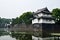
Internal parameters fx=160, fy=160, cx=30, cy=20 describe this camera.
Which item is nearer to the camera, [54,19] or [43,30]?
[43,30]

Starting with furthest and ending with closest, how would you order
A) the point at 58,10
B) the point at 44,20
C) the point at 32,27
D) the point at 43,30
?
the point at 58,10, the point at 44,20, the point at 32,27, the point at 43,30

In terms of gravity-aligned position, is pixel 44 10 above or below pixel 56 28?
above

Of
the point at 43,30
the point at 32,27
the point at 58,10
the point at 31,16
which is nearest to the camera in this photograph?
the point at 43,30

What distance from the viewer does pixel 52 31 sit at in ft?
108

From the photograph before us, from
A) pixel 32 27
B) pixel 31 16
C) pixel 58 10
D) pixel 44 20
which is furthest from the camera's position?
pixel 31 16

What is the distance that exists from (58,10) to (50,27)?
46.8 feet

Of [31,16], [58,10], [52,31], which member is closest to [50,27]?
[52,31]

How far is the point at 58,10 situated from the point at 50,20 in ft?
18.3

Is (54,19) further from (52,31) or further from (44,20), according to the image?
(52,31)

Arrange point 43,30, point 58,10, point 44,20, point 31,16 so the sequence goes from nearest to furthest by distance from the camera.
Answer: point 43,30 < point 44,20 < point 58,10 < point 31,16

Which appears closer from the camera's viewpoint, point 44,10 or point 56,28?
point 56,28

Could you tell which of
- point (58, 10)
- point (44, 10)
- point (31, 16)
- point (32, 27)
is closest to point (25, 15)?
point (31, 16)

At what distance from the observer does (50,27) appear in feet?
107

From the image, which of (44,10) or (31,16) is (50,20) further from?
(31,16)
